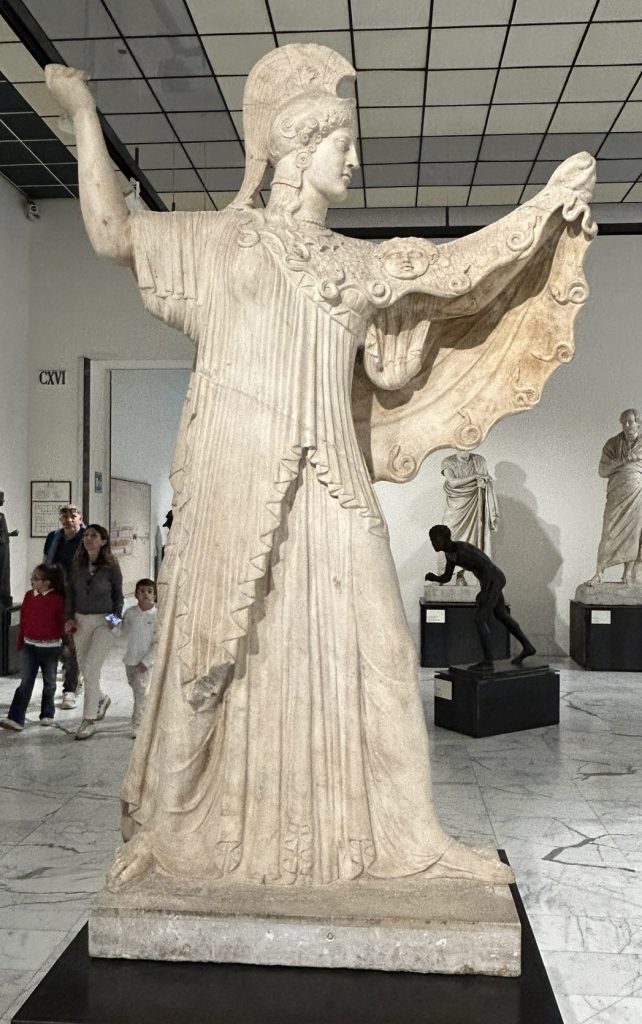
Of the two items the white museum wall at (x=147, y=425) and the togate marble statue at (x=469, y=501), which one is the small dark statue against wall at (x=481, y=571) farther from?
the white museum wall at (x=147, y=425)

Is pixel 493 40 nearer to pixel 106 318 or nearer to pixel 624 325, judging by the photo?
pixel 624 325

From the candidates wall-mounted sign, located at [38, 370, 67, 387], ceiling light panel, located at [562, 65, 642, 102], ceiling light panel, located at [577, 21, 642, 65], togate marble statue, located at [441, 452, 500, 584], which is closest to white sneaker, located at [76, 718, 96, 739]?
togate marble statue, located at [441, 452, 500, 584]

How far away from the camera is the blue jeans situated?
6.23 metres

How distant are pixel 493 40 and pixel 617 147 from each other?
2.62 meters

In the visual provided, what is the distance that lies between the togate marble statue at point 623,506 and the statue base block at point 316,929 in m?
8.15

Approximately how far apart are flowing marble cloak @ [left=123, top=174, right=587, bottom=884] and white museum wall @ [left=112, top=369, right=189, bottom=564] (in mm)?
10603

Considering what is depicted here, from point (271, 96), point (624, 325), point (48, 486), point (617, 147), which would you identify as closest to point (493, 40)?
point (617, 147)

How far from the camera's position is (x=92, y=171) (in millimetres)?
2064

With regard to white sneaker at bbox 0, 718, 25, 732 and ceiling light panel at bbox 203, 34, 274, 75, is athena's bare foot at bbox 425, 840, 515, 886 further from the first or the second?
ceiling light panel at bbox 203, 34, 274, 75

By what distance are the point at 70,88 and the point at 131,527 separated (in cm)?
1113

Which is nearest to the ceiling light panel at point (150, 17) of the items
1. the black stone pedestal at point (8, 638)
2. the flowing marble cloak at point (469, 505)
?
the flowing marble cloak at point (469, 505)

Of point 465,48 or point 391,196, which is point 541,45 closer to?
point 465,48

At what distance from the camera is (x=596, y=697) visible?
7.78 m

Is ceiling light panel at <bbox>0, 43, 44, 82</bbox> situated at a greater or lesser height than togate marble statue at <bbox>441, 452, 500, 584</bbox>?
greater
